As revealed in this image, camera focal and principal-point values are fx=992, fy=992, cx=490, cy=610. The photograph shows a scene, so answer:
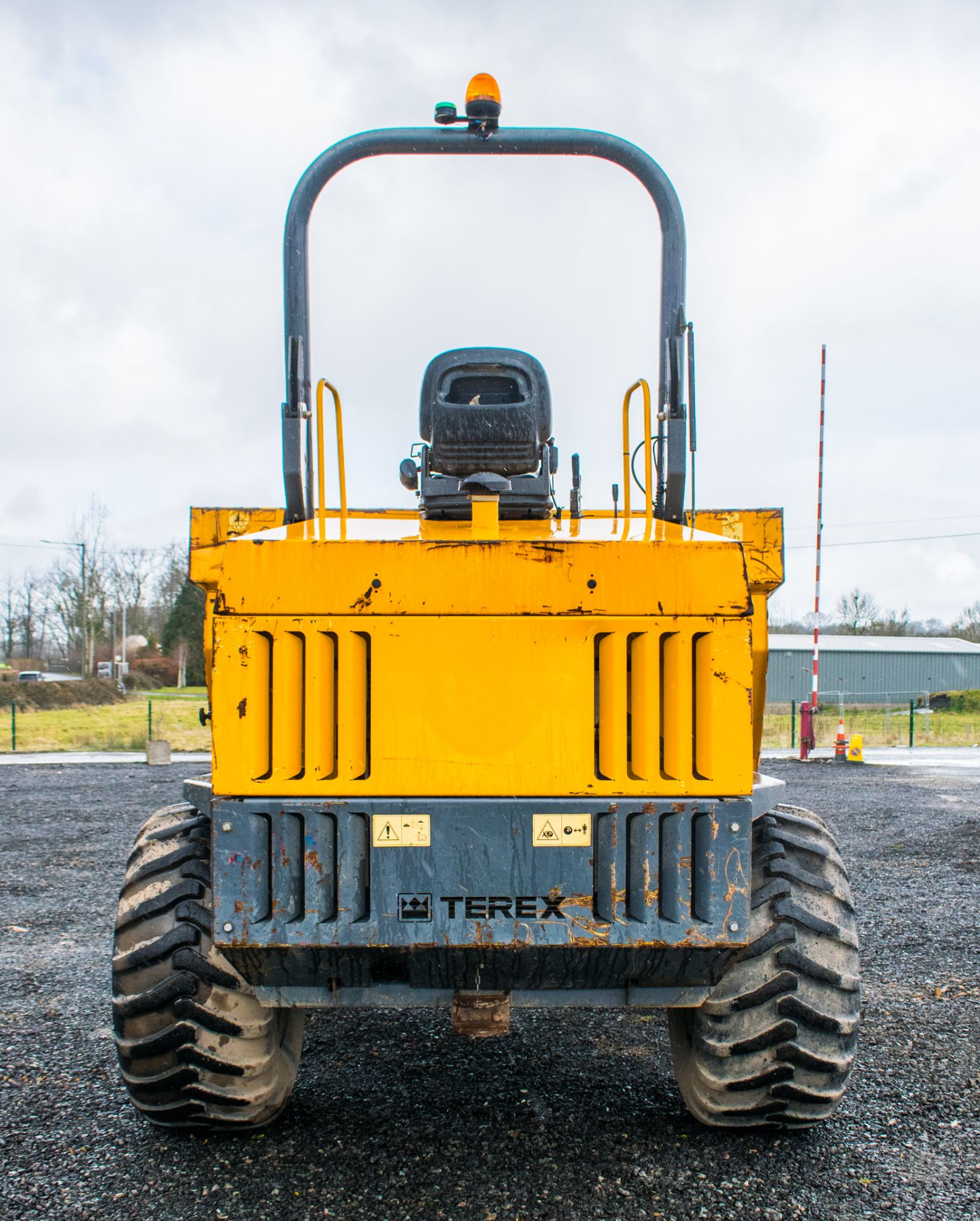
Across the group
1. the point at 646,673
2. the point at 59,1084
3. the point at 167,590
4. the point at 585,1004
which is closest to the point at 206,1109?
the point at 59,1084

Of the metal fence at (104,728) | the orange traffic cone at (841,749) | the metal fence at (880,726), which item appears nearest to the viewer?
the orange traffic cone at (841,749)

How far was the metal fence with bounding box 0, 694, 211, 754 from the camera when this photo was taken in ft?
66.3

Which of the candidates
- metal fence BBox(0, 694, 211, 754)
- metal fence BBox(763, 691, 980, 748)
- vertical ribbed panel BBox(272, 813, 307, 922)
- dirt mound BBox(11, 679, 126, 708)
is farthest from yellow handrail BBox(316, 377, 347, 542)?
dirt mound BBox(11, 679, 126, 708)

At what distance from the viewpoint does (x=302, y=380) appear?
3484 millimetres

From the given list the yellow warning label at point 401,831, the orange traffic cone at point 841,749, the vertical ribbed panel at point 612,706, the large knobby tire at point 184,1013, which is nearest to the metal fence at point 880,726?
the orange traffic cone at point 841,749

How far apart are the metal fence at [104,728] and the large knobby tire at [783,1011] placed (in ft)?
38.1

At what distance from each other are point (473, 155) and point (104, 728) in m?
25.3

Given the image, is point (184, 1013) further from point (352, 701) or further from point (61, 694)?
point (61, 694)

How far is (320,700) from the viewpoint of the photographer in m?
2.71

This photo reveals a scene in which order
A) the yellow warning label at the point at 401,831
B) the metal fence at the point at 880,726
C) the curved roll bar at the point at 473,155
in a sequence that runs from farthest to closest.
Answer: the metal fence at the point at 880,726 < the curved roll bar at the point at 473,155 < the yellow warning label at the point at 401,831

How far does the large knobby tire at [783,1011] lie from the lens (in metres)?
3.04

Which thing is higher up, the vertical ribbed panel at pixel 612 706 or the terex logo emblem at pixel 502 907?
the vertical ribbed panel at pixel 612 706

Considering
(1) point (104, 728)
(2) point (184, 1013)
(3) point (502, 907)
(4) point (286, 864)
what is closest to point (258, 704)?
(4) point (286, 864)

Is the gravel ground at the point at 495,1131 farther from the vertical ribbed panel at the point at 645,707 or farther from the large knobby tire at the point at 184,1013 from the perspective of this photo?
the vertical ribbed panel at the point at 645,707
